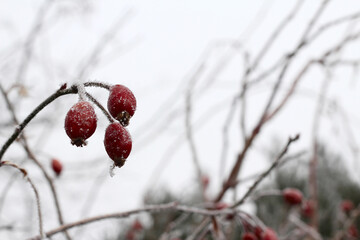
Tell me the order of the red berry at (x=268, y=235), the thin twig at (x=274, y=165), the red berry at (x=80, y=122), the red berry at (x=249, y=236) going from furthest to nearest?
the red berry at (x=249, y=236), the red berry at (x=268, y=235), the thin twig at (x=274, y=165), the red berry at (x=80, y=122)

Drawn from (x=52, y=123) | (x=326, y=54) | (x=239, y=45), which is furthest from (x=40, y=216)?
(x=52, y=123)

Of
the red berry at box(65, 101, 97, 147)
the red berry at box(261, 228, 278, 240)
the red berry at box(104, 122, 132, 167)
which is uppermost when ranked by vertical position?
the red berry at box(65, 101, 97, 147)

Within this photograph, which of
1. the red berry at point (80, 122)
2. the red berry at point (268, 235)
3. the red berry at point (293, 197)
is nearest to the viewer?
the red berry at point (80, 122)

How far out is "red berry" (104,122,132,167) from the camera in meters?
0.62

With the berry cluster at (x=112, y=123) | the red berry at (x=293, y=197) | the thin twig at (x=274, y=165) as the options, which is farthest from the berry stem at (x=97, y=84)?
the red berry at (x=293, y=197)

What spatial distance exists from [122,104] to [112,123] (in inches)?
2.1

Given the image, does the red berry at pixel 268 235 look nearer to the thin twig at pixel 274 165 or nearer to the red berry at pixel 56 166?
the thin twig at pixel 274 165

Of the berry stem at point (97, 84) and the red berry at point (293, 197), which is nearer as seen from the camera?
the berry stem at point (97, 84)

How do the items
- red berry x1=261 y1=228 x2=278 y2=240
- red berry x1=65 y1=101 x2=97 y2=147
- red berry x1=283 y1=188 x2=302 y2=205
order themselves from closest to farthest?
1. red berry x1=65 y1=101 x2=97 y2=147
2. red berry x1=261 y1=228 x2=278 y2=240
3. red berry x1=283 y1=188 x2=302 y2=205

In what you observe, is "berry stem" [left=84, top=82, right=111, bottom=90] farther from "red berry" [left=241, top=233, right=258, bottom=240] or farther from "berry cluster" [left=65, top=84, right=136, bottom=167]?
"red berry" [left=241, top=233, right=258, bottom=240]

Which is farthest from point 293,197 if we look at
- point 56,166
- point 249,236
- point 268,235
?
point 56,166

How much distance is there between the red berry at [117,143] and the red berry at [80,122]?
0.04 m

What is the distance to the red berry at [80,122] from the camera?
0.59 m

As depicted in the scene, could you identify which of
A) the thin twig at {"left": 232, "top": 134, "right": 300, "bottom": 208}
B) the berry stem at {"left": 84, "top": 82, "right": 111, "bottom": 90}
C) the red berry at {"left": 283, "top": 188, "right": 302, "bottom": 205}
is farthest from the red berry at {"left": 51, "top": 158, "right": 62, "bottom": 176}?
the red berry at {"left": 283, "top": 188, "right": 302, "bottom": 205}
